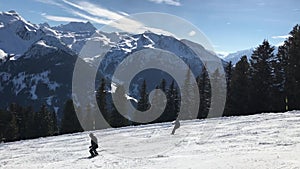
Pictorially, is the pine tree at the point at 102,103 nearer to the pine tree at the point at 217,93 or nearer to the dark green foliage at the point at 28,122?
the dark green foliage at the point at 28,122

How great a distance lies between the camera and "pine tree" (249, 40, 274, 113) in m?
51.2

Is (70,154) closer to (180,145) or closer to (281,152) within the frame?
(180,145)

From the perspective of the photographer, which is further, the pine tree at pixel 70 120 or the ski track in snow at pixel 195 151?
the pine tree at pixel 70 120

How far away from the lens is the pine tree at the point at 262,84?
5119cm

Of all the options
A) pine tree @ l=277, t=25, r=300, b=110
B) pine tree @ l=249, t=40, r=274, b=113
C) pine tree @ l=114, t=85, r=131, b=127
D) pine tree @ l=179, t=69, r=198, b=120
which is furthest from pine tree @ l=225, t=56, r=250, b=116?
pine tree @ l=114, t=85, r=131, b=127

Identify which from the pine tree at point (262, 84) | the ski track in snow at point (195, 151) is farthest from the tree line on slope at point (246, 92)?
the ski track in snow at point (195, 151)

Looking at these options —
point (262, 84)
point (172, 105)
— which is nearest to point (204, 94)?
point (172, 105)

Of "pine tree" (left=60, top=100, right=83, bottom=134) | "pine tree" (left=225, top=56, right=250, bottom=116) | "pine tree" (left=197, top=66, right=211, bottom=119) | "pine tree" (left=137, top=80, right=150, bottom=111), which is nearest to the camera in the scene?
"pine tree" (left=225, top=56, right=250, bottom=116)

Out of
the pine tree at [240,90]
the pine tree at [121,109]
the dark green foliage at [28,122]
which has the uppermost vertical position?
the pine tree at [240,90]

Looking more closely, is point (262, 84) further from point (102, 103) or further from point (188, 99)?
point (102, 103)

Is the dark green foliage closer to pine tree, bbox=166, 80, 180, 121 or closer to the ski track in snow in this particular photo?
pine tree, bbox=166, 80, 180, 121

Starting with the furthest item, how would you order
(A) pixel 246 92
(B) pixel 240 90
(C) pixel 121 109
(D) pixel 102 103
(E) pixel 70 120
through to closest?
(E) pixel 70 120
(D) pixel 102 103
(C) pixel 121 109
(B) pixel 240 90
(A) pixel 246 92

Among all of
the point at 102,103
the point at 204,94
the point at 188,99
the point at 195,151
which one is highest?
the point at 195,151

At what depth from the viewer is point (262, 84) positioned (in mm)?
51438
